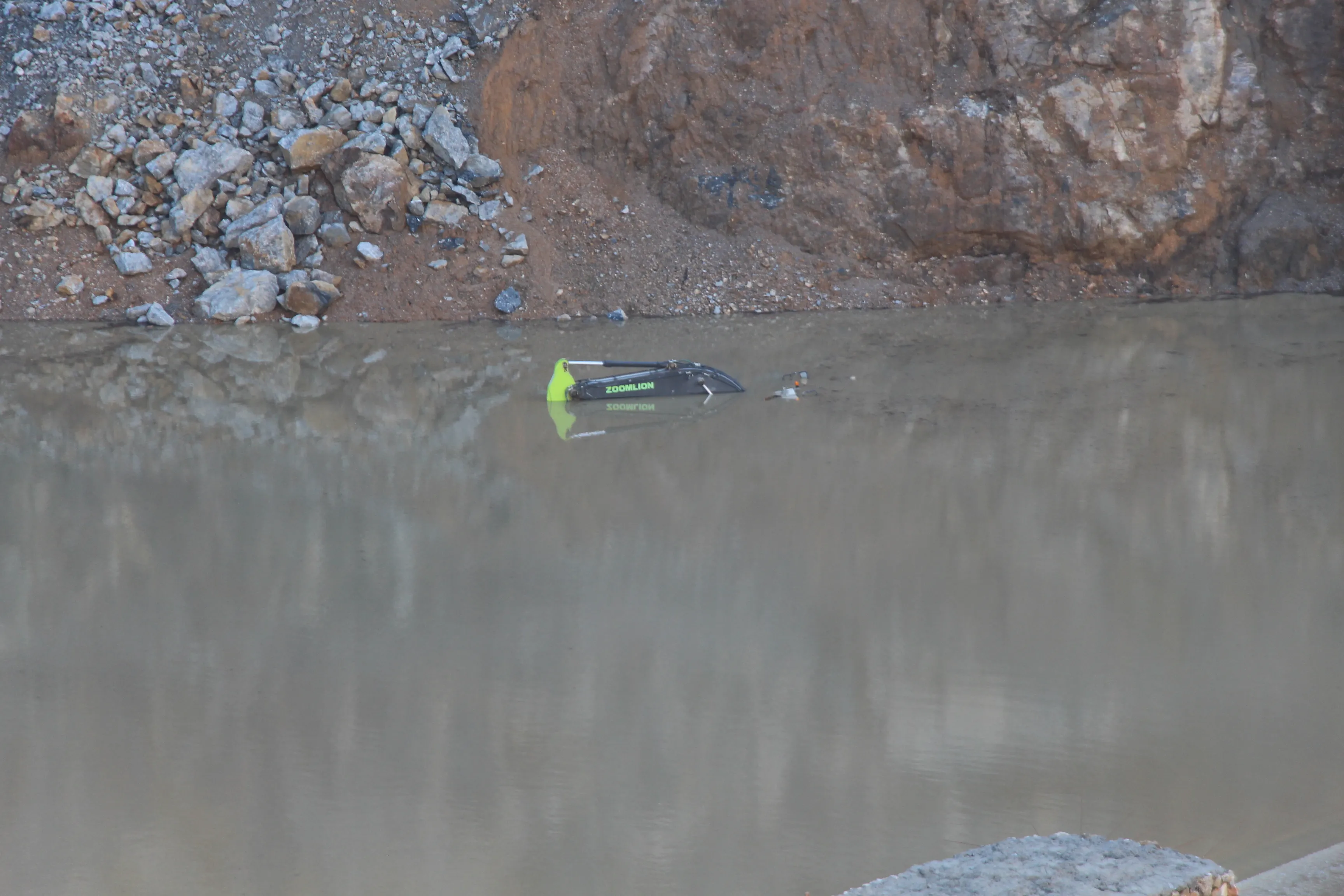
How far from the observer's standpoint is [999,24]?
56.3ft

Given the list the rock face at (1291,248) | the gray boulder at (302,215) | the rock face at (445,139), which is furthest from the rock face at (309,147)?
the rock face at (1291,248)

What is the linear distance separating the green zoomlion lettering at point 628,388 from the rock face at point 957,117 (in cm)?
644

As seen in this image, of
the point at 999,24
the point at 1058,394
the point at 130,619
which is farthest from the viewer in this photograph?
the point at 999,24

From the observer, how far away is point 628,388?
11531mm

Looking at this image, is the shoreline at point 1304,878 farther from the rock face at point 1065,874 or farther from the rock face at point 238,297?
the rock face at point 238,297

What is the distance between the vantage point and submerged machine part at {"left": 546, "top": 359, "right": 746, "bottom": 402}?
11492 mm

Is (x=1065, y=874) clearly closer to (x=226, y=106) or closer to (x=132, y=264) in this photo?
(x=132, y=264)

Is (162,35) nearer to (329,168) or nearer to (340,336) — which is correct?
(329,168)

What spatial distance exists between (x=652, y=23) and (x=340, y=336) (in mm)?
6824

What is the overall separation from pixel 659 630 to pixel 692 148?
40.7 ft

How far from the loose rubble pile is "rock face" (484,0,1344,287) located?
0.84m

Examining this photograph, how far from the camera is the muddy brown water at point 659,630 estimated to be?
459 cm

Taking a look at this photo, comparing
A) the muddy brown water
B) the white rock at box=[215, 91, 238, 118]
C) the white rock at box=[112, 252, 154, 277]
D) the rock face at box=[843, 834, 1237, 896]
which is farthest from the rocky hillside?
the rock face at box=[843, 834, 1237, 896]

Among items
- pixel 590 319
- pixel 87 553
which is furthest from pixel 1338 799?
pixel 590 319
